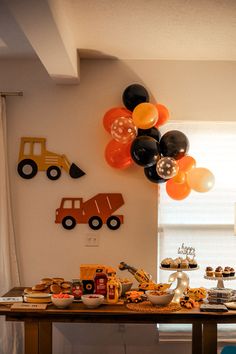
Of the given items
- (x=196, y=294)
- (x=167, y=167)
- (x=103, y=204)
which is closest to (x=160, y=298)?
(x=196, y=294)

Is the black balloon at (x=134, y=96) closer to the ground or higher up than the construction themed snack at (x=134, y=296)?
higher up

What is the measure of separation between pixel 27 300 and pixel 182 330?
1.57 m

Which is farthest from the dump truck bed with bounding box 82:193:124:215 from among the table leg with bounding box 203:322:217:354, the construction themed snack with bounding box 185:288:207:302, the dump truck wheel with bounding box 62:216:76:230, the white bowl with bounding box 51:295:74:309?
the table leg with bounding box 203:322:217:354

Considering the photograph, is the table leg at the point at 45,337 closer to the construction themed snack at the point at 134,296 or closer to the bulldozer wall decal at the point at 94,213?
the construction themed snack at the point at 134,296

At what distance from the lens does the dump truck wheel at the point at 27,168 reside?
425 centimetres

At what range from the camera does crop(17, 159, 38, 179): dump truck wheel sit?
4246 millimetres

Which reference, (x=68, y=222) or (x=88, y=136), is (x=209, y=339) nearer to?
(x=68, y=222)

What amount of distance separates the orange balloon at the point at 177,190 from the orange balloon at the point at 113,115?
0.61 meters

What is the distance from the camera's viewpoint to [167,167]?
361cm

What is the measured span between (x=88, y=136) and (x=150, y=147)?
0.80 m

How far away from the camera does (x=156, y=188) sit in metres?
4.23

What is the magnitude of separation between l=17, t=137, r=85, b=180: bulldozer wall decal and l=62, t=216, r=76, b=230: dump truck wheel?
0.34m

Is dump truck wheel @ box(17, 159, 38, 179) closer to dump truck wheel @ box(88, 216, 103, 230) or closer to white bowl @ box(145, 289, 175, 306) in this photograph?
dump truck wheel @ box(88, 216, 103, 230)

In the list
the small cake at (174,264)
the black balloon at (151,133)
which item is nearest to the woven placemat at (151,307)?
the small cake at (174,264)
